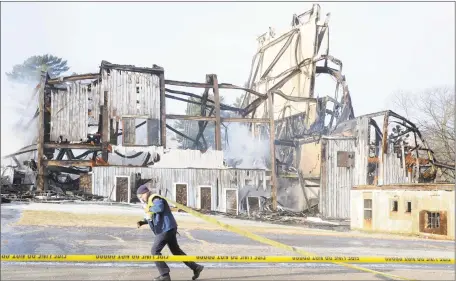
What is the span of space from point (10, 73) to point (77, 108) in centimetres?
133

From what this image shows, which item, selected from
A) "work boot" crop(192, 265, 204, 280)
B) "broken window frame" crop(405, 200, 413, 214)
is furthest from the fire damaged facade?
"work boot" crop(192, 265, 204, 280)

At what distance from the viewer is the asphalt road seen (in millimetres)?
6906

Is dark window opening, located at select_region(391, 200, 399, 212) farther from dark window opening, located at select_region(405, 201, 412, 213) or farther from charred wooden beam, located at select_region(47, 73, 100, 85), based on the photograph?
charred wooden beam, located at select_region(47, 73, 100, 85)

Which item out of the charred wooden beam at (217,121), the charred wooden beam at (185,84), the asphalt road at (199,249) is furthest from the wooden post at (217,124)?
the asphalt road at (199,249)

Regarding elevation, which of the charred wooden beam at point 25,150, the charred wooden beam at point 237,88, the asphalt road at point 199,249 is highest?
the charred wooden beam at point 237,88

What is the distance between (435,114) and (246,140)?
13.1ft

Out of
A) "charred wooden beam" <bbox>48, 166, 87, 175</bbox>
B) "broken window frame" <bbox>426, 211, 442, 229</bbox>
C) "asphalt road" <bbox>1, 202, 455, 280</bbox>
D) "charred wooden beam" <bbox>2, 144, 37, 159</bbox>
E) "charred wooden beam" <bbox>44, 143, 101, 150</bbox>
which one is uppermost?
"charred wooden beam" <bbox>44, 143, 101, 150</bbox>

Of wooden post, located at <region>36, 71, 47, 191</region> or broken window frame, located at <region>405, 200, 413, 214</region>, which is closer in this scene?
broken window frame, located at <region>405, 200, 413, 214</region>

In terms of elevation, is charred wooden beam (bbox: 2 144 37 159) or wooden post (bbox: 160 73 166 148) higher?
wooden post (bbox: 160 73 166 148)

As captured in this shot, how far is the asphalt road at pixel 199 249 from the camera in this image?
6.91 metres

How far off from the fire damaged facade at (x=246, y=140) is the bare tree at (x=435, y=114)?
212mm

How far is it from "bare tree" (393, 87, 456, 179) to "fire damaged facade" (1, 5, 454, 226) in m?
0.21

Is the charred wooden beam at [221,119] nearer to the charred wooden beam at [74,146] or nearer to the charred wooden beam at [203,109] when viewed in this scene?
the charred wooden beam at [203,109]

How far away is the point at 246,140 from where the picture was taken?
33.8ft
